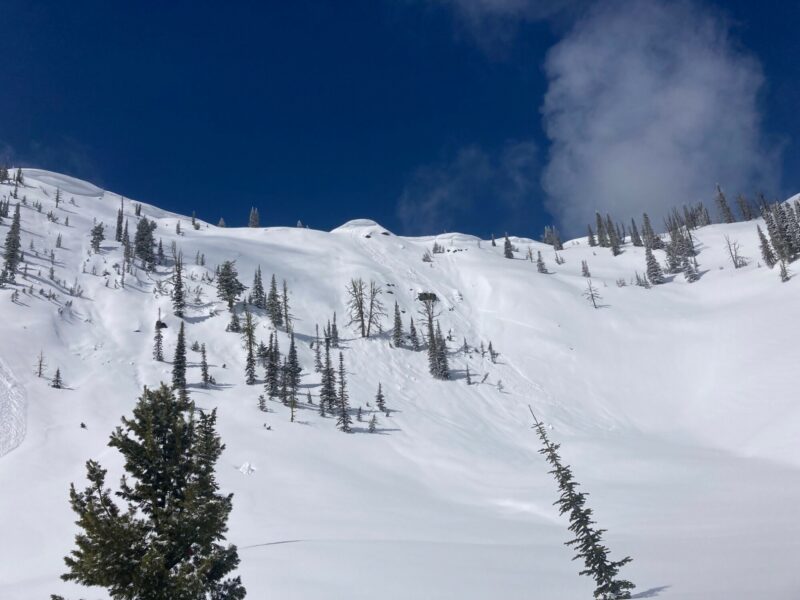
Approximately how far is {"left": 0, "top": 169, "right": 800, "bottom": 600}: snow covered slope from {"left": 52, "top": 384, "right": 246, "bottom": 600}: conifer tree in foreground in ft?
21.2

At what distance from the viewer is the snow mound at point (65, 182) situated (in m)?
142

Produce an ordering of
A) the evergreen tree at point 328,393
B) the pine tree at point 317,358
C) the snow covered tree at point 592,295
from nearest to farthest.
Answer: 1. the evergreen tree at point 328,393
2. the pine tree at point 317,358
3. the snow covered tree at point 592,295

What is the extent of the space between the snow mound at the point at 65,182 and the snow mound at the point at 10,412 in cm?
12000

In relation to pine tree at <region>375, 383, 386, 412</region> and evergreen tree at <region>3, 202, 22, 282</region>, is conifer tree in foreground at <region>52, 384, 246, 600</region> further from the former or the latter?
evergreen tree at <region>3, 202, 22, 282</region>

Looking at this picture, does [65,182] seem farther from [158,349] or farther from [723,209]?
[723,209]

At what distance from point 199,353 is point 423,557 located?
46.7 meters

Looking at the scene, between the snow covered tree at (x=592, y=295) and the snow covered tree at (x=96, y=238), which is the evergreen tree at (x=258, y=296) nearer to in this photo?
the snow covered tree at (x=96, y=238)

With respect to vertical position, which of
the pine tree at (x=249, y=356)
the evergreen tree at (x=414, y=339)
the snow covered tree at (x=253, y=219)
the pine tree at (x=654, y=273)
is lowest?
the pine tree at (x=249, y=356)

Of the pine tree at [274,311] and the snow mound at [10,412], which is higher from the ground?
the pine tree at [274,311]

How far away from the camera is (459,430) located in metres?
48.8

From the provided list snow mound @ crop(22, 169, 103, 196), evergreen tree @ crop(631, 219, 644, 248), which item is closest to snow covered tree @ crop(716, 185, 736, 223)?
evergreen tree @ crop(631, 219, 644, 248)

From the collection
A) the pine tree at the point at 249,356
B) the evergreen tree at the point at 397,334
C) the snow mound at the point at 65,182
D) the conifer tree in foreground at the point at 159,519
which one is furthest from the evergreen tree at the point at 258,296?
the snow mound at the point at 65,182

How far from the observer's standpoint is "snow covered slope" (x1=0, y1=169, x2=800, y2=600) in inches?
722

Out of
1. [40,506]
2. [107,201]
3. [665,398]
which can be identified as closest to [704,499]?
[665,398]
